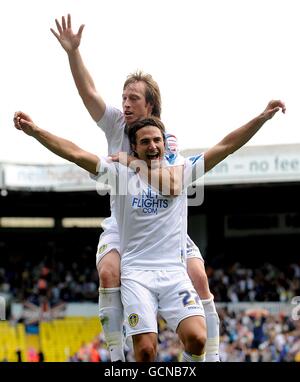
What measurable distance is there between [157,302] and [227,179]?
2061 centimetres

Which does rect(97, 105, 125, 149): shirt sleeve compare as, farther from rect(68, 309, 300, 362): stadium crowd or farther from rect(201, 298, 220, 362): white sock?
rect(68, 309, 300, 362): stadium crowd

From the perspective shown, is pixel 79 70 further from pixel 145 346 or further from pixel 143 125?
pixel 145 346

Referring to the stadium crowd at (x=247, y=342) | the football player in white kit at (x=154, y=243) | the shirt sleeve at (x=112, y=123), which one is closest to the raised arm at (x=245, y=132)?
the football player in white kit at (x=154, y=243)

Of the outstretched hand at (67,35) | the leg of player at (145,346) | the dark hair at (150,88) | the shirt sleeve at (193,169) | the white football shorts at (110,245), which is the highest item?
the outstretched hand at (67,35)

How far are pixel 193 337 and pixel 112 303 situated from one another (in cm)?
83

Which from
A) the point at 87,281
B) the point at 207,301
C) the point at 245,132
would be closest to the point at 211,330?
the point at 207,301

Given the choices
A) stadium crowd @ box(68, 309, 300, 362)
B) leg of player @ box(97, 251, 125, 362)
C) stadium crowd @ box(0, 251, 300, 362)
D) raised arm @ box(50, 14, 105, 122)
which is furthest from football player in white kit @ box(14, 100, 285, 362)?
stadium crowd @ box(68, 309, 300, 362)

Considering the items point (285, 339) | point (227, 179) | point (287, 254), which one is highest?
point (227, 179)

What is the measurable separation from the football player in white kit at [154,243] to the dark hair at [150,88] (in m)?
0.41

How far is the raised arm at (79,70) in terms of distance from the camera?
763 cm

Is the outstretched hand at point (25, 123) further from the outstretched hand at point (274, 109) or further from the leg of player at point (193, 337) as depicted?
the leg of player at point (193, 337)

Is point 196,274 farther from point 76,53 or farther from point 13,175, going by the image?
point 13,175

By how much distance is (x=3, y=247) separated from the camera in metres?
35.3
